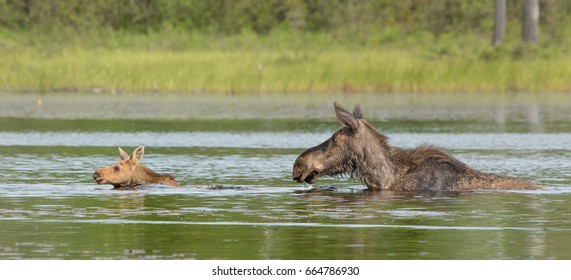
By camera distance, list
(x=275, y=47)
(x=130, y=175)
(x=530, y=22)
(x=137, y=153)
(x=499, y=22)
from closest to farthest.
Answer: (x=137, y=153)
(x=130, y=175)
(x=530, y=22)
(x=499, y=22)
(x=275, y=47)

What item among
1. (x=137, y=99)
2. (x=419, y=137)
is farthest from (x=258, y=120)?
(x=137, y=99)

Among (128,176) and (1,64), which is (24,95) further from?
(128,176)

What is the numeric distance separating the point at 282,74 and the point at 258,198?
29.5m

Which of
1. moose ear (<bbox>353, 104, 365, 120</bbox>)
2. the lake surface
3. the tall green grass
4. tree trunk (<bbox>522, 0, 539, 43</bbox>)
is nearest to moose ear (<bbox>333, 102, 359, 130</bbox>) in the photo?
moose ear (<bbox>353, 104, 365, 120</bbox>)

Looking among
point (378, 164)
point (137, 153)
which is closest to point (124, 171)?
point (137, 153)

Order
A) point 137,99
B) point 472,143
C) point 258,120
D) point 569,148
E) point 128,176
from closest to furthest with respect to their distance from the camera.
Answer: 1. point 128,176
2. point 569,148
3. point 472,143
4. point 258,120
5. point 137,99

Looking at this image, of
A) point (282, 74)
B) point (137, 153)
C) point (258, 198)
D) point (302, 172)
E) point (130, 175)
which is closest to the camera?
point (302, 172)

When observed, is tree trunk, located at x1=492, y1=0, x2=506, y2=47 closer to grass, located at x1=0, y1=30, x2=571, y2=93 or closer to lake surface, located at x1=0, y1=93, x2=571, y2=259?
grass, located at x1=0, y1=30, x2=571, y2=93

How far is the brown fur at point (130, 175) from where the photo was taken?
19.0 m

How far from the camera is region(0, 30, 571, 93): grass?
156 feet

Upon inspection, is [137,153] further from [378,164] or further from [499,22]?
[499,22]

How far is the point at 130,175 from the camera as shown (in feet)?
63.2

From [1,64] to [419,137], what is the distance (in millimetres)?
21703
